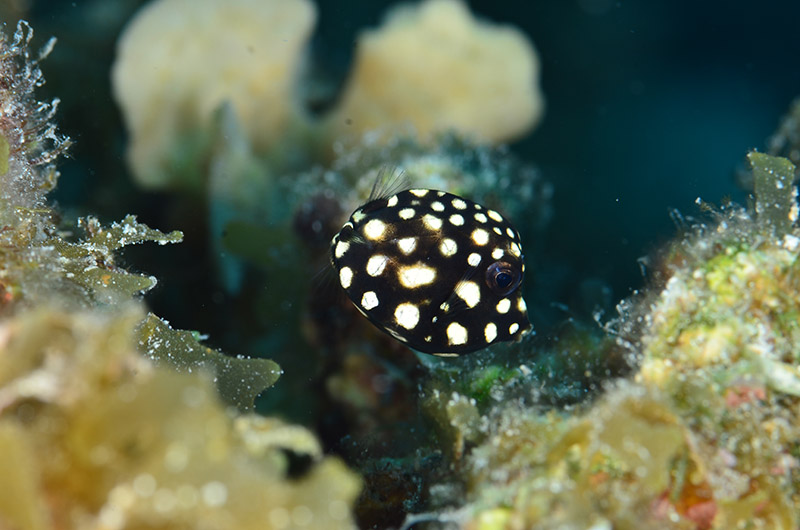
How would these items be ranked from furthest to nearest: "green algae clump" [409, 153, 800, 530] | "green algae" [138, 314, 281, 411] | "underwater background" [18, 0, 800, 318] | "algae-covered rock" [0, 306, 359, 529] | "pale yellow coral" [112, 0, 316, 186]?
"underwater background" [18, 0, 800, 318], "pale yellow coral" [112, 0, 316, 186], "green algae" [138, 314, 281, 411], "green algae clump" [409, 153, 800, 530], "algae-covered rock" [0, 306, 359, 529]

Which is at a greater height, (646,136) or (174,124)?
(646,136)

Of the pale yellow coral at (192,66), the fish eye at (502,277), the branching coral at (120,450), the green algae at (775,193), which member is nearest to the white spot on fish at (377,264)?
the fish eye at (502,277)

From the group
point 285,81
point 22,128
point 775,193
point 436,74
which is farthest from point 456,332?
point 436,74

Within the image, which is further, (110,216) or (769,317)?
(110,216)

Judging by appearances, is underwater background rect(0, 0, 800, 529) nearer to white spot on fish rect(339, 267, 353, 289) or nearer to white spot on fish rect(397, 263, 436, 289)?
white spot on fish rect(339, 267, 353, 289)

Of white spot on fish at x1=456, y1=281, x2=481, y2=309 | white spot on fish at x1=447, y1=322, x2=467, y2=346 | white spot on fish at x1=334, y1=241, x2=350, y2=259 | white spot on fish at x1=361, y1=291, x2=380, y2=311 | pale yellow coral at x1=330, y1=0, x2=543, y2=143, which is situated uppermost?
pale yellow coral at x1=330, y1=0, x2=543, y2=143

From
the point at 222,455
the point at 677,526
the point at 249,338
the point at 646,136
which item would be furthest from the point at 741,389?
the point at 646,136

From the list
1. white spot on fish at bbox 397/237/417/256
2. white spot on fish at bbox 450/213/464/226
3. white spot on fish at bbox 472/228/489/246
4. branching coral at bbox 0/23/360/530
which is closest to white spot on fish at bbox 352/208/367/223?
white spot on fish at bbox 397/237/417/256

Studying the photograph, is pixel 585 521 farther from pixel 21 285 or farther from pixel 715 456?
pixel 21 285
